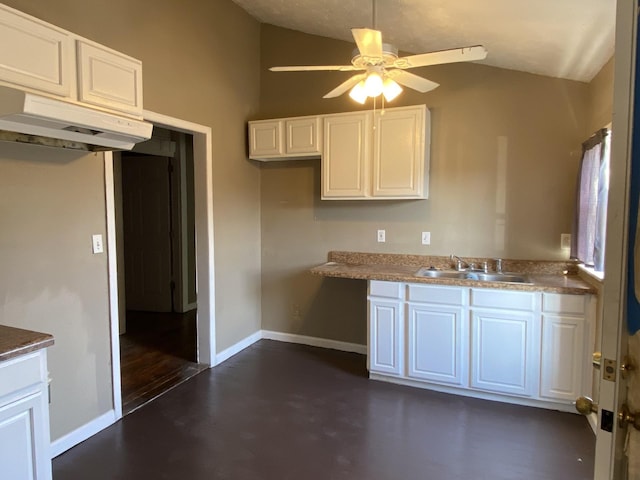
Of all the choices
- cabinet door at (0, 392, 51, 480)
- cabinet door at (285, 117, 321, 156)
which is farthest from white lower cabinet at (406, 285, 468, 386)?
cabinet door at (0, 392, 51, 480)

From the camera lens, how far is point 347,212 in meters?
4.11

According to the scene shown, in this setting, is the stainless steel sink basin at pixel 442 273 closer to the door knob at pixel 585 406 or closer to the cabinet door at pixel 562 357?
the cabinet door at pixel 562 357

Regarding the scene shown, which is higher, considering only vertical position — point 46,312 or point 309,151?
point 309,151

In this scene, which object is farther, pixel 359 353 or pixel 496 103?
→ pixel 359 353

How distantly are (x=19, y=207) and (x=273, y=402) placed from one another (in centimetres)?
204

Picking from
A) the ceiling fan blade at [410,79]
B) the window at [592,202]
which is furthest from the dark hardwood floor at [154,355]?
the window at [592,202]

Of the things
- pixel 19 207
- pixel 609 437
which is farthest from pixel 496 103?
pixel 19 207

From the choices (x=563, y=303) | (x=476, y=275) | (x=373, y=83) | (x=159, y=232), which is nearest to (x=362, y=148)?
(x=373, y=83)

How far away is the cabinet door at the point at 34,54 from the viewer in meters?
1.76

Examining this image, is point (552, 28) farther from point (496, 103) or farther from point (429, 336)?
point (429, 336)

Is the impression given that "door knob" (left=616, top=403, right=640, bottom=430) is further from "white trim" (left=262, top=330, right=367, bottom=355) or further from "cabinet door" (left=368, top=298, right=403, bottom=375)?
"white trim" (left=262, top=330, right=367, bottom=355)

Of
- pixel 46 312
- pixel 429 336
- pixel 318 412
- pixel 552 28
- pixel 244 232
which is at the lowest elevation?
pixel 318 412

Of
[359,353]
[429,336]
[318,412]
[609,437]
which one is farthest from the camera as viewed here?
[359,353]

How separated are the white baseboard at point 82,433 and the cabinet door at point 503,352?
2.56 meters
